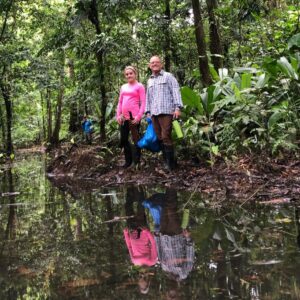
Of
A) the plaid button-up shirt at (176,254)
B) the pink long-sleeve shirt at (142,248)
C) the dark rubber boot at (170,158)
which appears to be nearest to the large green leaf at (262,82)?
the dark rubber boot at (170,158)

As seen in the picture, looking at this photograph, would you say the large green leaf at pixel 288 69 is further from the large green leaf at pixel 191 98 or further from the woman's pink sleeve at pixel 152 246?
the woman's pink sleeve at pixel 152 246

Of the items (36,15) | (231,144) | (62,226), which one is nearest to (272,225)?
(62,226)

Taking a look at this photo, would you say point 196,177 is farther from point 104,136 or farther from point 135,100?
point 104,136

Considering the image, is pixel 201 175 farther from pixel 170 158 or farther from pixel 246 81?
pixel 246 81

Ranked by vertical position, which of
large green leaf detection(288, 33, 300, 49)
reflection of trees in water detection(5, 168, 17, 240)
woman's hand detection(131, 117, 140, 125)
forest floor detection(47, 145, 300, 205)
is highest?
large green leaf detection(288, 33, 300, 49)

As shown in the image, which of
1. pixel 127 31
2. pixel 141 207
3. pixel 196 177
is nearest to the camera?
pixel 141 207

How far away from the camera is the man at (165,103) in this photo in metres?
6.70

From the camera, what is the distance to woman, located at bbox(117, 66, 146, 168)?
7.41 m

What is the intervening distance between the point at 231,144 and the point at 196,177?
0.97m

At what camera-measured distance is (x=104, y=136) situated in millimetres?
11172

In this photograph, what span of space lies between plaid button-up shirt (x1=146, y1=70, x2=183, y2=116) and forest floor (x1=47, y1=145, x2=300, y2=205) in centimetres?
100

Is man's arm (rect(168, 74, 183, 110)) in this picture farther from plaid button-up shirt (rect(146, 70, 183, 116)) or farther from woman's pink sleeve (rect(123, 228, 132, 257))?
woman's pink sleeve (rect(123, 228, 132, 257))

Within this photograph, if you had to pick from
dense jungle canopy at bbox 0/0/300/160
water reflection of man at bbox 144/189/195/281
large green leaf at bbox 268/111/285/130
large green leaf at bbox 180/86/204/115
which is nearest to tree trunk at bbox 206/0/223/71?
dense jungle canopy at bbox 0/0/300/160

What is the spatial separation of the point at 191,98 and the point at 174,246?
4.50m
